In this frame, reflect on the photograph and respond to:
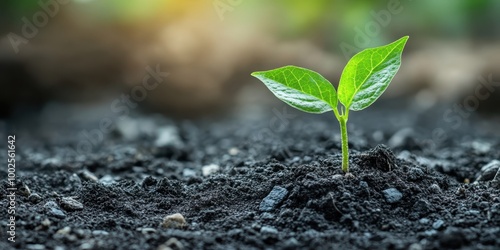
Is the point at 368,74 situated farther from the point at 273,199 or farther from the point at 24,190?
the point at 24,190

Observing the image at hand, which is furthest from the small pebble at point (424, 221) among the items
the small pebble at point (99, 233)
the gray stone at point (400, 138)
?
the gray stone at point (400, 138)

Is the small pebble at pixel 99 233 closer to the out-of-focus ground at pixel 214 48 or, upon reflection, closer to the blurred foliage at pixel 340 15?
the out-of-focus ground at pixel 214 48

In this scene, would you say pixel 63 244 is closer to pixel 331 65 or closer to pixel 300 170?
pixel 300 170

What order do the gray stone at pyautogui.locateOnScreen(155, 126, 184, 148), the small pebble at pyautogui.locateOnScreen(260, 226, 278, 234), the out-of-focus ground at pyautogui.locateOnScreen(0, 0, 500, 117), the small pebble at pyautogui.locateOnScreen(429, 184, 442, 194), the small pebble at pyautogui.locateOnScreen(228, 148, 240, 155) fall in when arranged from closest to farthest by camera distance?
the small pebble at pyautogui.locateOnScreen(260, 226, 278, 234), the small pebble at pyautogui.locateOnScreen(429, 184, 442, 194), the small pebble at pyautogui.locateOnScreen(228, 148, 240, 155), the gray stone at pyautogui.locateOnScreen(155, 126, 184, 148), the out-of-focus ground at pyautogui.locateOnScreen(0, 0, 500, 117)

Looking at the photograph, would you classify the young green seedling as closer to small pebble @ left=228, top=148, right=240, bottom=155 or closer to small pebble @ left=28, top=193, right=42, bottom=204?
small pebble @ left=28, top=193, right=42, bottom=204

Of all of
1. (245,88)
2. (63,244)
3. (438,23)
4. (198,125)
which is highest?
(438,23)

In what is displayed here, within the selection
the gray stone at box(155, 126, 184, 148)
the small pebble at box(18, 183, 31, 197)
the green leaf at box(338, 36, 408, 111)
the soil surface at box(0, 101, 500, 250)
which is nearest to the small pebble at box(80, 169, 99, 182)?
the soil surface at box(0, 101, 500, 250)

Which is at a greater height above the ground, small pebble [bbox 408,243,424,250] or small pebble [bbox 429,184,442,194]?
small pebble [bbox 429,184,442,194]

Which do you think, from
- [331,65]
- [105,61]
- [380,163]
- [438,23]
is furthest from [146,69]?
[380,163]

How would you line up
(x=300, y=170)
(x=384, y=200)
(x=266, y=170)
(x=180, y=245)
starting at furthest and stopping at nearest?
(x=266, y=170)
(x=300, y=170)
(x=384, y=200)
(x=180, y=245)
